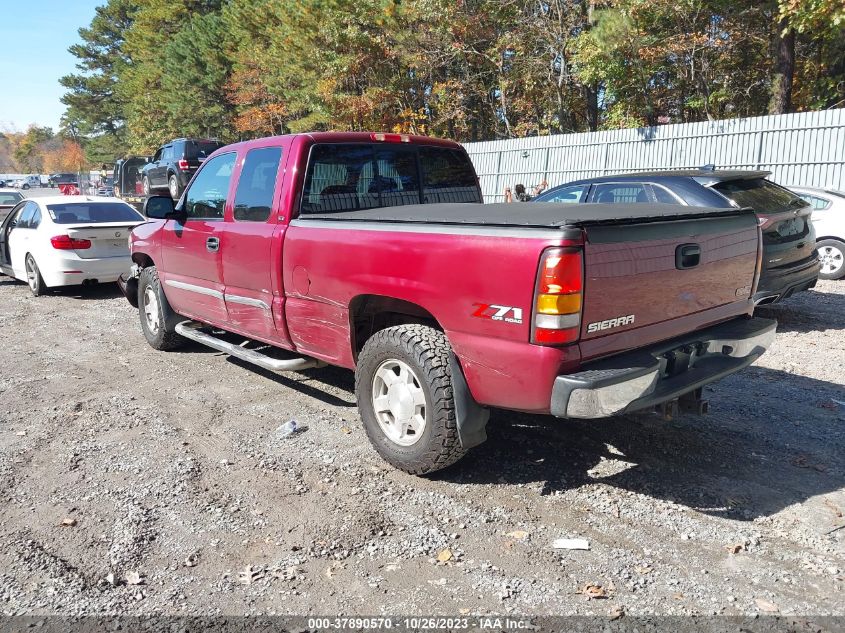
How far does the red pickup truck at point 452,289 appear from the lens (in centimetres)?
306

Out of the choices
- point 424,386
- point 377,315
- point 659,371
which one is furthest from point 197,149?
point 659,371

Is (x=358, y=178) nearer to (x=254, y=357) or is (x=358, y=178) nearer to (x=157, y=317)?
(x=254, y=357)

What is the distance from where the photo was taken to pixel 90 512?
11.6 ft

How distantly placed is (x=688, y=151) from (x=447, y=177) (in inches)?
464

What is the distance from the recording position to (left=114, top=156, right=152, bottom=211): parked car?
2781 centimetres

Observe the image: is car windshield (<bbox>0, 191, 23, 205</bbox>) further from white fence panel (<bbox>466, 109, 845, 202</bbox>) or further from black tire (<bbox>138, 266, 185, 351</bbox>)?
black tire (<bbox>138, 266, 185, 351</bbox>)

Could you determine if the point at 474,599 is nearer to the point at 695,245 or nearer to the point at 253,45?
the point at 695,245

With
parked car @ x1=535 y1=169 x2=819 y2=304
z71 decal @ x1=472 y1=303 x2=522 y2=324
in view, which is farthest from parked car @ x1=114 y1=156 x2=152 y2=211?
z71 decal @ x1=472 y1=303 x2=522 y2=324

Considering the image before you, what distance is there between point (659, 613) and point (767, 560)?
73cm

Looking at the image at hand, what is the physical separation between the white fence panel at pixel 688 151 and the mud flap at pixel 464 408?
12355 mm

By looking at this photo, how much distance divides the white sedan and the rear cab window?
20.8 feet

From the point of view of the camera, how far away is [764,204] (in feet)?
23.1

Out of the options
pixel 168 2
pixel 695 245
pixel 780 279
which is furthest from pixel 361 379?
pixel 168 2

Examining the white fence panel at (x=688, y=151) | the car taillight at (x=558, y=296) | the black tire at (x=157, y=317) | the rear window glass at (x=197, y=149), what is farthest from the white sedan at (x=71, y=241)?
the white fence panel at (x=688, y=151)
